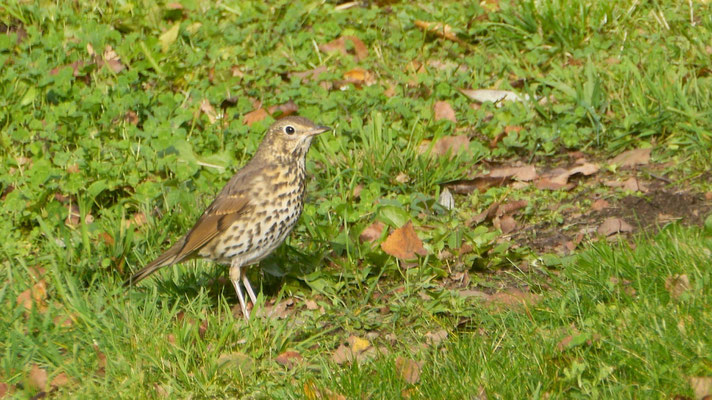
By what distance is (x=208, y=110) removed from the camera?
7.32 meters

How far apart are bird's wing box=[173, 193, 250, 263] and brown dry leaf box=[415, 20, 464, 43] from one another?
10.5 feet

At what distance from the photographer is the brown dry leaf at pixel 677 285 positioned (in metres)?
4.29

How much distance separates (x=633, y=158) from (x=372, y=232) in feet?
6.17

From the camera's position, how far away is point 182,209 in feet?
19.8

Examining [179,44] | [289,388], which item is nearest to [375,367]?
[289,388]

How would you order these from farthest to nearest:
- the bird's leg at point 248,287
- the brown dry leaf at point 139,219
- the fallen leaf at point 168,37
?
the fallen leaf at point 168,37, the brown dry leaf at point 139,219, the bird's leg at point 248,287

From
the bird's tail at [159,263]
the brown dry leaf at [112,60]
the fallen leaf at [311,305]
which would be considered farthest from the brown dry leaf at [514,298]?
the brown dry leaf at [112,60]

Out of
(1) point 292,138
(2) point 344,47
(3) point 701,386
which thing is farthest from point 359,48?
(3) point 701,386

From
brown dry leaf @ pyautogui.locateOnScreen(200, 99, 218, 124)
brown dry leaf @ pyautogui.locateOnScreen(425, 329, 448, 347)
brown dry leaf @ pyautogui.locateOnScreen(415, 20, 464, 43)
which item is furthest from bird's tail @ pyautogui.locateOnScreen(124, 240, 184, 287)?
brown dry leaf @ pyautogui.locateOnScreen(415, 20, 464, 43)

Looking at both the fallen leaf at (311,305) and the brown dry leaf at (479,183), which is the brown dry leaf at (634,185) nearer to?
the brown dry leaf at (479,183)

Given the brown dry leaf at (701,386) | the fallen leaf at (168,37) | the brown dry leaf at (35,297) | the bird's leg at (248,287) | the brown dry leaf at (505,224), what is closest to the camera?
the brown dry leaf at (701,386)

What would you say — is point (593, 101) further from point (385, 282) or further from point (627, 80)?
point (385, 282)

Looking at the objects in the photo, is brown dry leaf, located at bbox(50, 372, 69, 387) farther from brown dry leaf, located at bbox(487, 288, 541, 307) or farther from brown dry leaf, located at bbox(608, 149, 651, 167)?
brown dry leaf, located at bbox(608, 149, 651, 167)

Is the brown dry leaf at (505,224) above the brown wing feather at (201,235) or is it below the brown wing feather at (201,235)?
below
